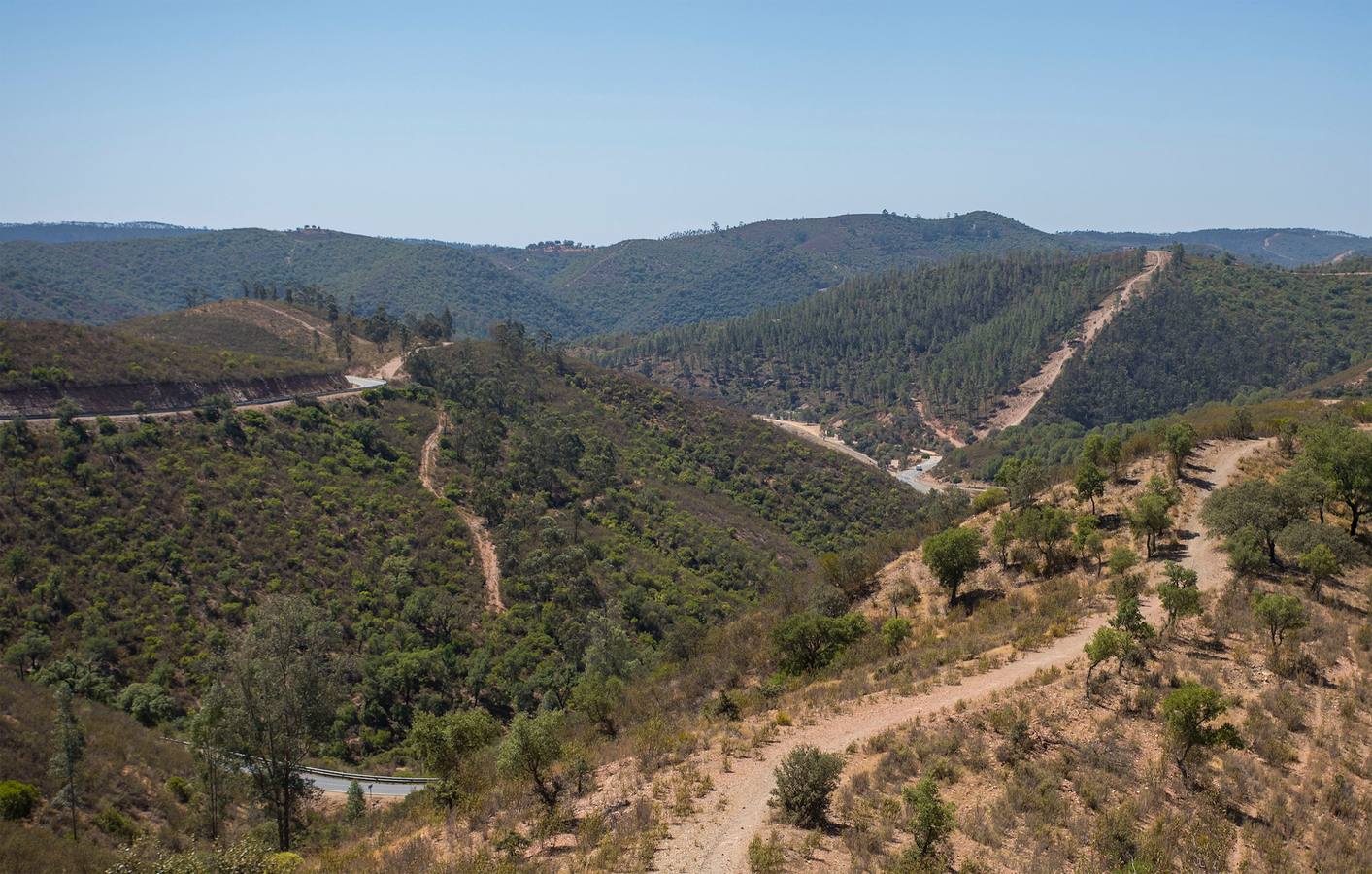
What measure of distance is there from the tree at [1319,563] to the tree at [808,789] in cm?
2270

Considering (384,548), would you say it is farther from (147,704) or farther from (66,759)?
(66,759)

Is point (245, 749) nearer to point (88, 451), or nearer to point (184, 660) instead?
point (184, 660)

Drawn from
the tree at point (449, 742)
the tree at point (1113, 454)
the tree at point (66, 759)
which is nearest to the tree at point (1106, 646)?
the tree at point (449, 742)

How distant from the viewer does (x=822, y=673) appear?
29.0 metres

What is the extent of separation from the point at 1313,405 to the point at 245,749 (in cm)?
7538

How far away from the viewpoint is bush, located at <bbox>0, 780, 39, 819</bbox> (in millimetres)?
28109

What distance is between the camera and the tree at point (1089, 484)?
40.1m

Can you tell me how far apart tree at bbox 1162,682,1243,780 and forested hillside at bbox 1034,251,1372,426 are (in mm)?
157592

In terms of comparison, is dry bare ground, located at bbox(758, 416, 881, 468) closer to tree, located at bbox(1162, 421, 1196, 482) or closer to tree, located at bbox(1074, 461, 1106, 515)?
tree, located at bbox(1162, 421, 1196, 482)

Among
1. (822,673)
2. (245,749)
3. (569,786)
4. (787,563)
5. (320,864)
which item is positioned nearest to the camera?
(320,864)

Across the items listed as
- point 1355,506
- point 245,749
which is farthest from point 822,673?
point 1355,506

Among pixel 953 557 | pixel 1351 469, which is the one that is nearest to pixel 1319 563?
pixel 1351 469

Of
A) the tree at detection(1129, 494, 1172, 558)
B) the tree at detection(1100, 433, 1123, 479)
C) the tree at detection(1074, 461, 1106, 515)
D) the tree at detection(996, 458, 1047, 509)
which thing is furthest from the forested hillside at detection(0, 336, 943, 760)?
the tree at detection(1129, 494, 1172, 558)

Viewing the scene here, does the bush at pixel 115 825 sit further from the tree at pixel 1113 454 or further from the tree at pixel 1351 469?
the tree at pixel 1351 469
